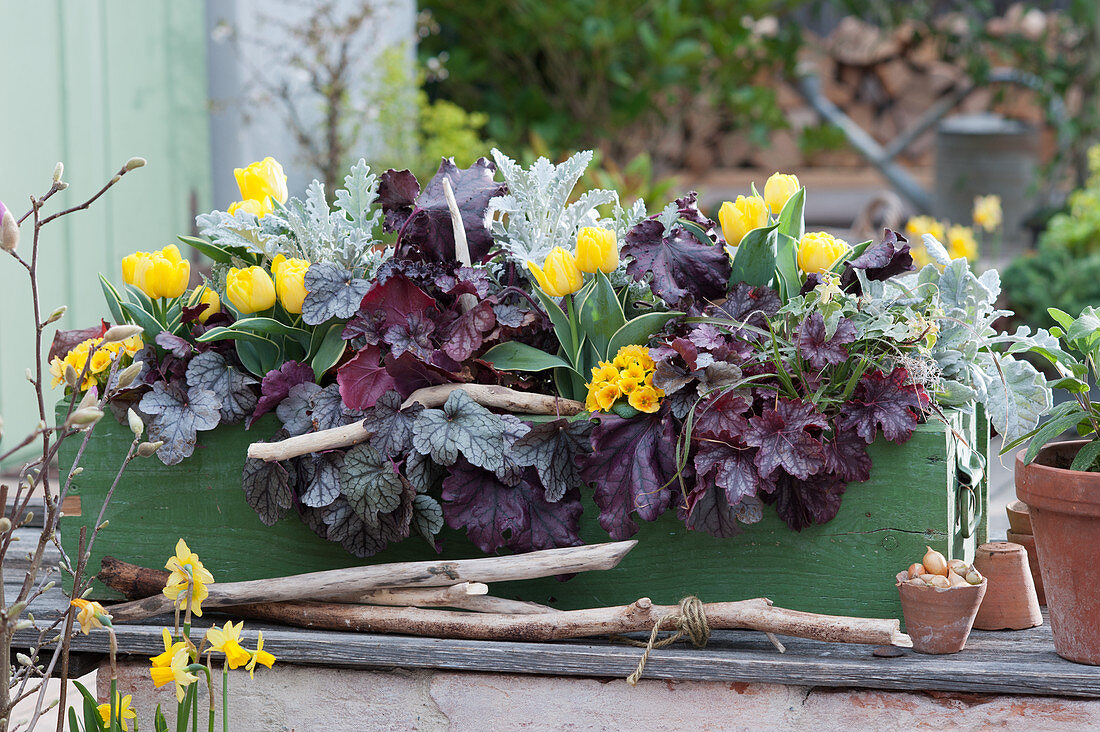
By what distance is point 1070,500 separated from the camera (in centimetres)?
100

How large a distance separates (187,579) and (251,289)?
0.34m

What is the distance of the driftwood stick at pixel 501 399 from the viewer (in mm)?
1188

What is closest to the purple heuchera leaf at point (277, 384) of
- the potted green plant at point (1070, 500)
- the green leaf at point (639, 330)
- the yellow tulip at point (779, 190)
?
the green leaf at point (639, 330)

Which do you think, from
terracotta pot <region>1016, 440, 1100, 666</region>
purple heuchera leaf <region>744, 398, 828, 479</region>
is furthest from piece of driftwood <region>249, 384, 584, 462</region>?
terracotta pot <region>1016, 440, 1100, 666</region>

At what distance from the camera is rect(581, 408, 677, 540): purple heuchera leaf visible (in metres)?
1.10

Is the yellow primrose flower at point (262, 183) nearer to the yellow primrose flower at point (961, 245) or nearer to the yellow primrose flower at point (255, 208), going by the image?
the yellow primrose flower at point (255, 208)

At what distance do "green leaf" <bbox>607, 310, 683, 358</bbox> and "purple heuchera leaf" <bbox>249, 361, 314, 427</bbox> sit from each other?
368mm

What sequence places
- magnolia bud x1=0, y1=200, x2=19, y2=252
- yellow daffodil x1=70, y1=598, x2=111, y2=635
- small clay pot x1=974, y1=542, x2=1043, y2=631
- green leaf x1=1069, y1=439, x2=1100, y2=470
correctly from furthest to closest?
small clay pot x1=974, y1=542, x2=1043, y2=631 < green leaf x1=1069, y1=439, x2=1100, y2=470 < yellow daffodil x1=70, y1=598, x2=111, y2=635 < magnolia bud x1=0, y1=200, x2=19, y2=252

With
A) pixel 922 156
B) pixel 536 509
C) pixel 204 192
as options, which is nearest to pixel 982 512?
pixel 536 509

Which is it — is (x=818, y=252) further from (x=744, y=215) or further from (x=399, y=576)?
(x=399, y=576)

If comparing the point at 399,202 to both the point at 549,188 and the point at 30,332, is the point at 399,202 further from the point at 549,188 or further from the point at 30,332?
the point at 30,332

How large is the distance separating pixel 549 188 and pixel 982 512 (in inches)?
26.4

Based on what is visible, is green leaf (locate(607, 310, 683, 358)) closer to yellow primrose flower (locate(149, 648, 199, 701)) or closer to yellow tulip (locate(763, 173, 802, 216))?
yellow tulip (locate(763, 173, 802, 216))

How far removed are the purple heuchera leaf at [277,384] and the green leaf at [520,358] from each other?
22cm
